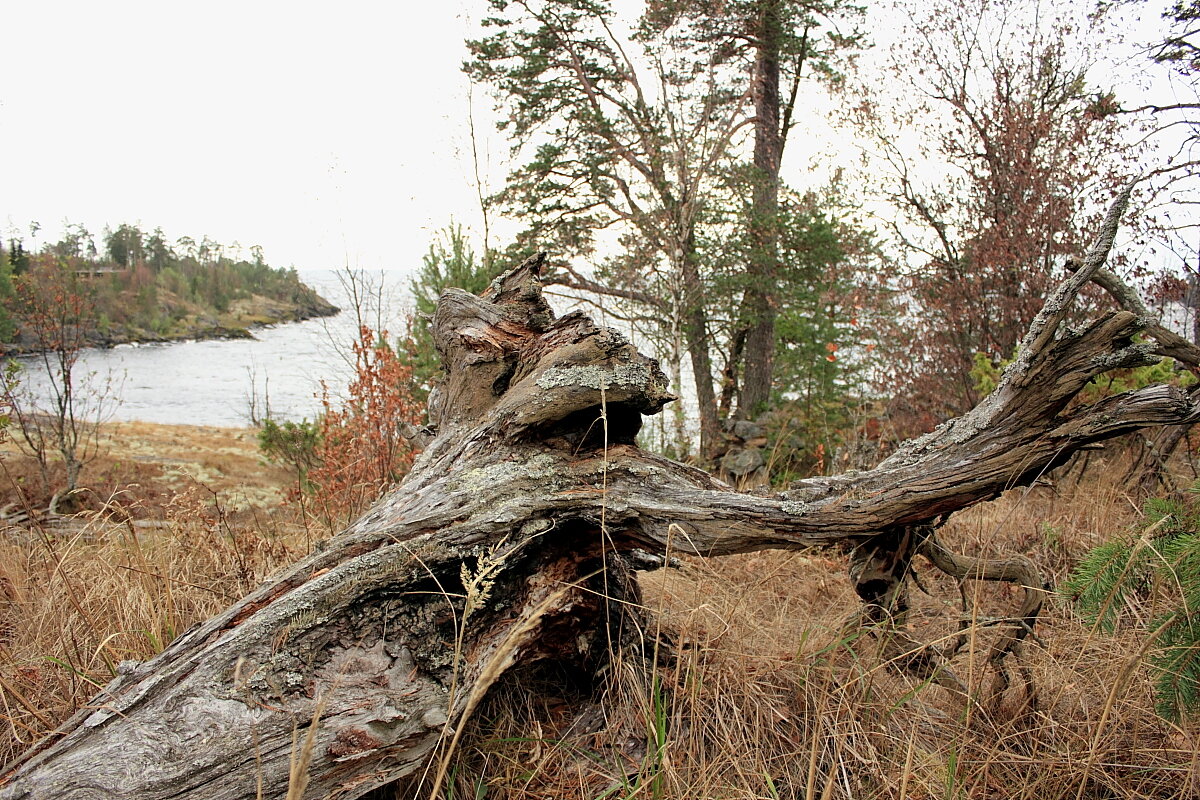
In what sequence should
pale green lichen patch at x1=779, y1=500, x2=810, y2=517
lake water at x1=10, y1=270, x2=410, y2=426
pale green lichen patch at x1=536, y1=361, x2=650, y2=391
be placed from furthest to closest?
1. lake water at x1=10, y1=270, x2=410, y2=426
2. pale green lichen patch at x1=536, y1=361, x2=650, y2=391
3. pale green lichen patch at x1=779, y1=500, x2=810, y2=517

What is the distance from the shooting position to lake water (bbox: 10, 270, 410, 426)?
470 inches

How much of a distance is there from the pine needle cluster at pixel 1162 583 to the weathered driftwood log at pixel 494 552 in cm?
29

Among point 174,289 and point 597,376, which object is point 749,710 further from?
point 174,289

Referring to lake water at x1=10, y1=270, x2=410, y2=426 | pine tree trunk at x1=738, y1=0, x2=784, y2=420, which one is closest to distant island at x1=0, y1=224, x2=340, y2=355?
lake water at x1=10, y1=270, x2=410, y2=426

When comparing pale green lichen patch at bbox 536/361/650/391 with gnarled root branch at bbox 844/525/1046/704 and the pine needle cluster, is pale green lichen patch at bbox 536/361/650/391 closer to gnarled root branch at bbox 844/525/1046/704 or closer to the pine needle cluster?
gnarled root branch at bbox 844/525/1046/704

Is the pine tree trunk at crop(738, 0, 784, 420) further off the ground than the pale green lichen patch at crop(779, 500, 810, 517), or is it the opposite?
the pine tree trunk at crop(738, 0, 784, 420)

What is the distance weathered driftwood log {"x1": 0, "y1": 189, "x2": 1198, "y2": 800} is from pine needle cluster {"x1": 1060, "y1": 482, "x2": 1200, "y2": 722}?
290 millimetres

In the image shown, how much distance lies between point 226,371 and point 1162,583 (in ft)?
128

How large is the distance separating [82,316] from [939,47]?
11452mm

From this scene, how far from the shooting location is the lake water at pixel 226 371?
39.2 ft

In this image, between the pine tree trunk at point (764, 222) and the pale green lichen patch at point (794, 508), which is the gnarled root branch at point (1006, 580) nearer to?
the pale green lichen patch at point (794, 508)

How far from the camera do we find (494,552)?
6.34 feet

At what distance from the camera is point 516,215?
1263 centimetres

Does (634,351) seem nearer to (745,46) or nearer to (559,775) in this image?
(559,775)
